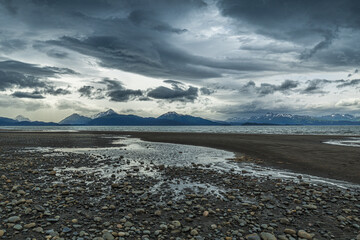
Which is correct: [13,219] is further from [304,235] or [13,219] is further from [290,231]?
[304,235]

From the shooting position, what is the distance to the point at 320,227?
680 cm

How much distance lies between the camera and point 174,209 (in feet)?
27.1

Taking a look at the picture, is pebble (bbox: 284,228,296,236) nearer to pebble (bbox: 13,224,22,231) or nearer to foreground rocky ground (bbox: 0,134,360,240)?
foreground rocky ground (bbox: 0,134,360,240)

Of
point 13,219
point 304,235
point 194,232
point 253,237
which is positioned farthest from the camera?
point 13,219

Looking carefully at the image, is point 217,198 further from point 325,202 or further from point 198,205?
point 325,202

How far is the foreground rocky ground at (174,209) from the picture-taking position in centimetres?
637

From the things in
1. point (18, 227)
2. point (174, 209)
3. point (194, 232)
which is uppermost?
point (18, 227)

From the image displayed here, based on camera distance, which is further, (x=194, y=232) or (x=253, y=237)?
(x=194, y=232)

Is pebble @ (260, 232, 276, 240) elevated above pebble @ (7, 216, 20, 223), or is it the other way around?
pebble @ (7, 216, 20, 223)

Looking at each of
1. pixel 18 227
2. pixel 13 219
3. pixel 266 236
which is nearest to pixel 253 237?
pixel 266 236

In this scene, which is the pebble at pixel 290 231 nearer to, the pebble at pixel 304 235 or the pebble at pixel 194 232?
the pebble at pixel 304 235

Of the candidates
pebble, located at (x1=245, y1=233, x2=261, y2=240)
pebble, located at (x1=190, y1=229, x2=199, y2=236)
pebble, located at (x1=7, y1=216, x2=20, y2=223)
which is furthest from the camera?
pebble, located at (x1=7, y1=216, x2=20, y2=223)

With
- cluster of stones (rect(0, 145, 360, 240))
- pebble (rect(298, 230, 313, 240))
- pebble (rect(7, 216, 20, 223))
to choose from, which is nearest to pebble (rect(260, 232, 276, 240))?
cluster of stones (rect(0, 145, 360, 240))

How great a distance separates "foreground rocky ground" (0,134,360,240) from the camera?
6371 millimetres
